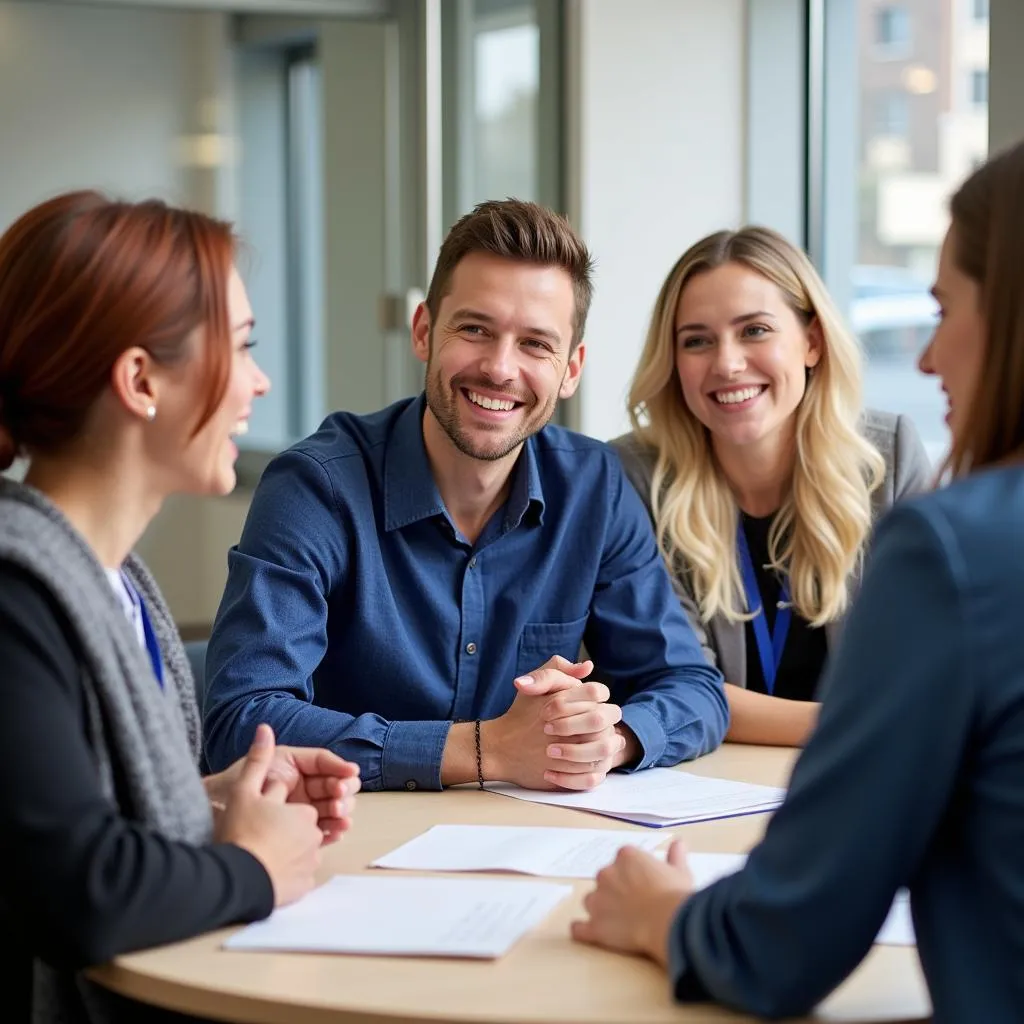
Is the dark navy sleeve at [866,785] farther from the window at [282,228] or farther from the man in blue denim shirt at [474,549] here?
the window at [282,228]

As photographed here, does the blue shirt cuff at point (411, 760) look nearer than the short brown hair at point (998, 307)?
No

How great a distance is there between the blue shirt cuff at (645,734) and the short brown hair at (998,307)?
3.17 ft

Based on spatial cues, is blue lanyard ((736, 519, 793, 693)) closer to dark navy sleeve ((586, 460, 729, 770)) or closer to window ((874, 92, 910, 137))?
dark navy sleeve ((586, 460, 729, 770))

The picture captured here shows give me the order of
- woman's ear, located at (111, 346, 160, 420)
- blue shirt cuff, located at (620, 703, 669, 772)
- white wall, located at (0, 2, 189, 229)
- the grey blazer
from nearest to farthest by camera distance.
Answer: woman's ear, located at (111, 346, 160, 420), blue shirt cuff, located at (620, 703, 669, 772), the grey blazer, white wall, located at (0, 2, 189, 229)

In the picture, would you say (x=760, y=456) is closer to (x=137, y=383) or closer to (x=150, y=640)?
(x=150, y=640)

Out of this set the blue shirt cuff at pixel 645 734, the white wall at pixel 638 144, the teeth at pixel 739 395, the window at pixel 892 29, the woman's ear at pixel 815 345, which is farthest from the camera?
the white wall at pixel 638 144

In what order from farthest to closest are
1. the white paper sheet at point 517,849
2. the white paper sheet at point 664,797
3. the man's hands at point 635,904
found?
the white paper sheet at point 664,797, the white paper sheet at point 517,849, the man's hands at point 635,904

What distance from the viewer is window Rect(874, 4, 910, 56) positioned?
4.21 meters

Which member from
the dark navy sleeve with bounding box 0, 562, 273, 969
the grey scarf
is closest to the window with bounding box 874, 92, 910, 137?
the grey scarf

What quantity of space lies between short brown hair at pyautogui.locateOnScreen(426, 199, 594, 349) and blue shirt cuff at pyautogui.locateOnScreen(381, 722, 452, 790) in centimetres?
80

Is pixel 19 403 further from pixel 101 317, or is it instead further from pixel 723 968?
pixel 723 968

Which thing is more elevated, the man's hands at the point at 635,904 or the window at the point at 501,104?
the window at the point at 501,104

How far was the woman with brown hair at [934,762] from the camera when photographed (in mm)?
1131

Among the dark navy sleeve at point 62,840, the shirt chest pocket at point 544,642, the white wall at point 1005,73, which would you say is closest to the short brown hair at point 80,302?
the dark navy sleeve at point 62,840
